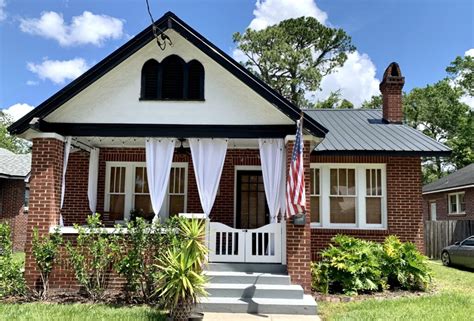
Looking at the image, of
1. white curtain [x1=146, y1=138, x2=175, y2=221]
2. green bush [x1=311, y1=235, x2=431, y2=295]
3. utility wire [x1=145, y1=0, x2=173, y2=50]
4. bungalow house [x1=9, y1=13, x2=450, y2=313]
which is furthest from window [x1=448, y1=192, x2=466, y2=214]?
utility wire [x1=145, y1=0, x2=173, y2=50]

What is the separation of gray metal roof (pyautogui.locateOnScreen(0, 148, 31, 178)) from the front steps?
14768 millimetres

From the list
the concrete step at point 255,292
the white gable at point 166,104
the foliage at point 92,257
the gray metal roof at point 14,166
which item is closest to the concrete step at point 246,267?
the concrete step at point 255,292

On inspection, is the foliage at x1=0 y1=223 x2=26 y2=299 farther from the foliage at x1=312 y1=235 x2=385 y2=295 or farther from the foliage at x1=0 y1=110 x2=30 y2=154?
the foliage at x1=0 y1=110 x2=30 y2=154

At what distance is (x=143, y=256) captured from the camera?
8.52 meters

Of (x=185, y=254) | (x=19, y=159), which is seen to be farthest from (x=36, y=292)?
(x=19, y=159)

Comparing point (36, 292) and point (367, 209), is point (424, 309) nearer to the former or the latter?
point (367, 209)

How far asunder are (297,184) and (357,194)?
180 inches

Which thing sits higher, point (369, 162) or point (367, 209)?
point (369, 162)

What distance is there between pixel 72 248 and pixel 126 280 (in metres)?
1.33

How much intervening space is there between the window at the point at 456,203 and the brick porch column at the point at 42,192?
20.7 m

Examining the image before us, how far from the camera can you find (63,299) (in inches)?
335

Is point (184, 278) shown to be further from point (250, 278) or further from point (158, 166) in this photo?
point (158, 166)

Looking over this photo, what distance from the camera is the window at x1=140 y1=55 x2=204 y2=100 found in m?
9.56

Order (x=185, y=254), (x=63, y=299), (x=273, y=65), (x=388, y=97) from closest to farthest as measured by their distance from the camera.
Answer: (x=185, y=254)
(x=63, y=299)
(x=388, y=97)
(x=273, y=65)
